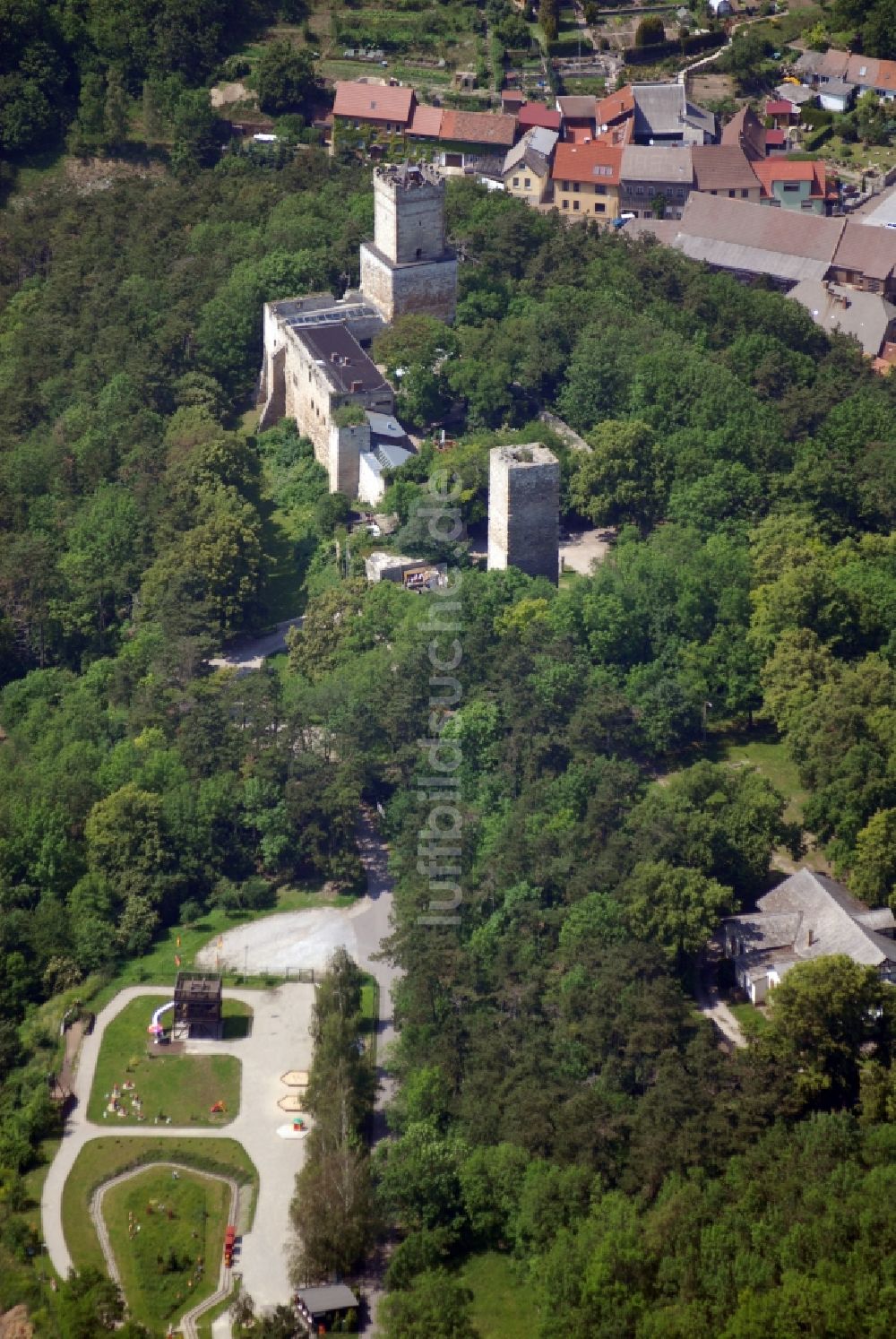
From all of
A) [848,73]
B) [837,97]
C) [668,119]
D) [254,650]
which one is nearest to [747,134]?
[668,119]

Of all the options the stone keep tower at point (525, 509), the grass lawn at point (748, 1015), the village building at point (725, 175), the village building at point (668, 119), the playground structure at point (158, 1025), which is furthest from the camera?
the village building at point (668, 119)

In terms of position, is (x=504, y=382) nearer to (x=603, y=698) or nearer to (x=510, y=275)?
(x=510, y=275)

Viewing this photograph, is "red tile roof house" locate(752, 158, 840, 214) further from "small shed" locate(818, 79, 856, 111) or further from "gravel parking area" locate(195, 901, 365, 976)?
"gravel parking area" locate(195, 901, 365, 976)

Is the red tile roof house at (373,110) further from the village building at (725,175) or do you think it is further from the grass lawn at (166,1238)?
the grass lawn at (166,1238)

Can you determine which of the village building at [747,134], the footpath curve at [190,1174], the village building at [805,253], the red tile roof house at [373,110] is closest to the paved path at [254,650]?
the footpath curve at [190,1174]

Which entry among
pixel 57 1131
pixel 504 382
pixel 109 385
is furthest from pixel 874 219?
pixel 57 1131

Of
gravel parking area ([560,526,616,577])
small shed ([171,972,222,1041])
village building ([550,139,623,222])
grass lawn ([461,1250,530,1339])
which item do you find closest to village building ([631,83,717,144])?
village building ([550,139,623,222])

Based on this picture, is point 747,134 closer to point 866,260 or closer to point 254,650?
point 866,260
